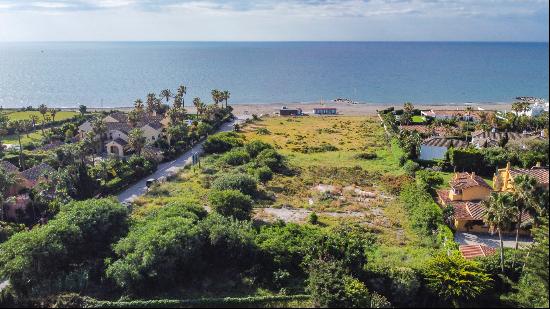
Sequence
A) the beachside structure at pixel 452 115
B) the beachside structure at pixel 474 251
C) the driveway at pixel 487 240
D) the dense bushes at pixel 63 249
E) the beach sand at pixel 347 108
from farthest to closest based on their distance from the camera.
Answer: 1. the beach sand at pixel 347 108
2. the beachside structure at pixel 452 115
3. the driveway at pixel 487 240
4. the beachside structure at pixel 474 251
5. the dense bushes at pixel 63 249

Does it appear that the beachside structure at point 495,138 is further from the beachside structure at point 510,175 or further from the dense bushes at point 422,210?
the dense bushes at point 422,210

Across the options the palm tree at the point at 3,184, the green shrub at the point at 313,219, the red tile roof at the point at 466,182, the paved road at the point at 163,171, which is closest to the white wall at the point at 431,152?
the red tile roof at the point at 466,182

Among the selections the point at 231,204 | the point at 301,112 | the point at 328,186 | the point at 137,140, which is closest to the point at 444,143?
the point at 328,186

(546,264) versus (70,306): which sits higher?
(546,264)

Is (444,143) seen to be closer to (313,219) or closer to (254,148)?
(254,148)

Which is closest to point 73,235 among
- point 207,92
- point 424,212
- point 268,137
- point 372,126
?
point 424,212

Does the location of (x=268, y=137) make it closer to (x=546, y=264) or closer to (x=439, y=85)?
(x=546, y=264)
